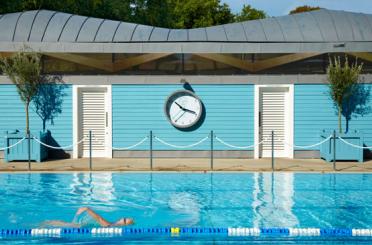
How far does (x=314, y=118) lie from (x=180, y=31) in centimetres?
584

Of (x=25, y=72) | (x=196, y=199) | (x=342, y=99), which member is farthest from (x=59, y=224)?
(x=342, y=99)

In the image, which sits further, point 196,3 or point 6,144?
point 196,3

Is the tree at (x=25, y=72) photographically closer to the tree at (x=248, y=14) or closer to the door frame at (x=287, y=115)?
the door frame at (x=287, y=115)

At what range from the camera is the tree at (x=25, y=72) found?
15.9 m

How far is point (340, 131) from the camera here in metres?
16.8

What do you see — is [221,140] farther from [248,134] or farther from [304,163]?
[304,163]

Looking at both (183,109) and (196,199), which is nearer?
(196,199)

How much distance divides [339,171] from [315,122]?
325 centimetres

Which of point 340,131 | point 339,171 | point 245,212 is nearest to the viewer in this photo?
point 245,212

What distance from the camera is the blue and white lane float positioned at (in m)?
8.12

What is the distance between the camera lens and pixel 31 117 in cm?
1714

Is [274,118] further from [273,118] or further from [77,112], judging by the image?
[77,112]

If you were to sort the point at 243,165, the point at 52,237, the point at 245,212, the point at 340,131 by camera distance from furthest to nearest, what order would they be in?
the point at 340,131, the point at 243,165, the point at 245,212, the point at 52,237

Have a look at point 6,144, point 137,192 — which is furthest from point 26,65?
point 137,192
